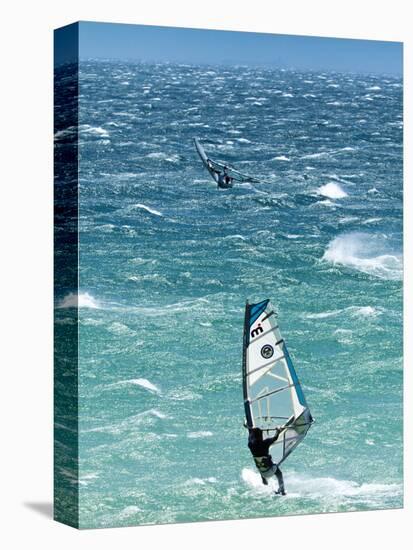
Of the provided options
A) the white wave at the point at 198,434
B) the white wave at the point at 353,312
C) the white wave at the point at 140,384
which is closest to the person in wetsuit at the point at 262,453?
the white wave at the point at 198,434

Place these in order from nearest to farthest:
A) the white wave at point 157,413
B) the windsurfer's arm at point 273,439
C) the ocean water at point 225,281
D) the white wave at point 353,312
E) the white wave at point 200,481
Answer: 1. the ocean water at point 225,281
2. the white wave at point 157,413
3. the white wave at point 200,481
4. the windsurfer's arm at point 273,439
5. the white wave at point 353,312

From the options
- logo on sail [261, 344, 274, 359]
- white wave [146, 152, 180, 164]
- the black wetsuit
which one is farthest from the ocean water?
logo on sail [261, 344, 274, 359]

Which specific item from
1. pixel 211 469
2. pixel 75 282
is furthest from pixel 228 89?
pixel 211 469

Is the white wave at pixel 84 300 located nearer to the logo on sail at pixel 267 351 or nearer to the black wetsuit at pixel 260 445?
the logo on sail at pixel 267 351

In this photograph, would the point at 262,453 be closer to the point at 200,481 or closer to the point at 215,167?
the point at 200,481

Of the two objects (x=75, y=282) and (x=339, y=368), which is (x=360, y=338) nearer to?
(x=339, y=368)

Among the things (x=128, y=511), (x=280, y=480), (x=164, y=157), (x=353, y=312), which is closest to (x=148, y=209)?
(x=164, y=157)

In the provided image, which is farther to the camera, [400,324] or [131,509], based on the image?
[400,324]
